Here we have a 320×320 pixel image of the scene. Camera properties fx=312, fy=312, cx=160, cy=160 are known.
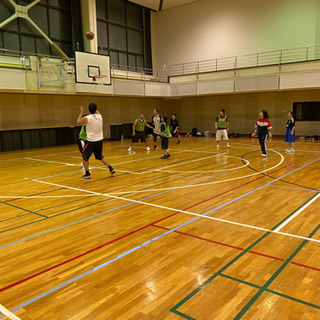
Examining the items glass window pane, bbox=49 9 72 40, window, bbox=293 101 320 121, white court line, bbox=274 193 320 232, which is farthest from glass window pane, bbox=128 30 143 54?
white court line, bbox=274 193 320 232

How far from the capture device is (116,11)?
21141 millimetres

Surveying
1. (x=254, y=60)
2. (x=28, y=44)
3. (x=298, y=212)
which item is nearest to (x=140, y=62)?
(x=254, y=60)

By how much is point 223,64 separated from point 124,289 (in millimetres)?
20442

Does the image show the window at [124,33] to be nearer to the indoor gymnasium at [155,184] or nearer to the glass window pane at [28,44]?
the indoor gymnasium at [155,184]

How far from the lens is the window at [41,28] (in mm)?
16109

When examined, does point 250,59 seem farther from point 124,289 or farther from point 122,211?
point 124,289

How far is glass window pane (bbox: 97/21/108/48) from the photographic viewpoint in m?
20.1

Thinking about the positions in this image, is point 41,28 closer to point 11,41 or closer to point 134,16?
point 11,41

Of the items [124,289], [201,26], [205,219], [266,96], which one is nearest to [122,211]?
[205,219]

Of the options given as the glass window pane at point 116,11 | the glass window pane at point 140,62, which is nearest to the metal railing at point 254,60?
the glass window pane at point 140,62

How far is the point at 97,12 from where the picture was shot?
19859mm

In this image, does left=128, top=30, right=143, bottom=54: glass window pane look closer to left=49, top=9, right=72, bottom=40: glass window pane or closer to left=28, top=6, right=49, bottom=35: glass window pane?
left=49, top=9, right=72, bottom=40: glass window pane

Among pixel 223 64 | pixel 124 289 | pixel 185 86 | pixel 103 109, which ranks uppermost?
pixel 223 64

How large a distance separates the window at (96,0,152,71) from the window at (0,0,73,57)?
223cm
